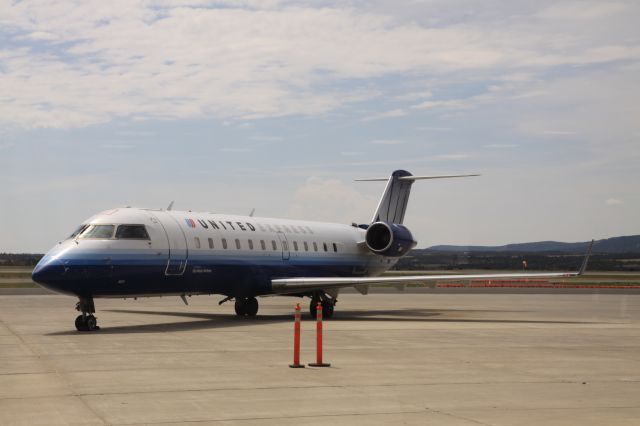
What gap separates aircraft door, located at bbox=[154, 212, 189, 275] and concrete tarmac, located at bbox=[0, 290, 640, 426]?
1.56 m

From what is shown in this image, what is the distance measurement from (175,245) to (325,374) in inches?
449

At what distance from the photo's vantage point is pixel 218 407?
411 inches

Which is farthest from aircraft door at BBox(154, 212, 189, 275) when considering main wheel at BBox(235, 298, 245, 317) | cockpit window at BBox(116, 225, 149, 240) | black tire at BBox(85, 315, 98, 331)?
main wheel at BBox(235, 298, 245, 317)

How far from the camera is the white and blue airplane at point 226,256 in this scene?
845 inches

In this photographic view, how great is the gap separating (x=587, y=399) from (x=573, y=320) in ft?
53.0

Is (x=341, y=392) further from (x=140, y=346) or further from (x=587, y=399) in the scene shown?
(x=140, y=346)

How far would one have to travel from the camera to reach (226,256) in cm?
2594

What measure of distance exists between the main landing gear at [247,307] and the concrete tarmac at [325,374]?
279 centimetres

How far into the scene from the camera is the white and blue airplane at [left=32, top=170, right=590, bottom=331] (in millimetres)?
21469

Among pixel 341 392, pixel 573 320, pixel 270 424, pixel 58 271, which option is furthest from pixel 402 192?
pixel 270 424

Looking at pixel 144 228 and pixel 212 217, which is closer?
pixel 144 228

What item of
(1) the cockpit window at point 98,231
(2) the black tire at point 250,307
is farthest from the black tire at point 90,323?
(2) the black tire at point 250,307

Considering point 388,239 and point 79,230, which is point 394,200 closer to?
point 388,239

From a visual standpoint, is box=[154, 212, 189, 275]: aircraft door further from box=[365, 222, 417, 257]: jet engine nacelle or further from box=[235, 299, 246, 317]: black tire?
box=[365, 222, 417, 257]: jet engine nacelle
